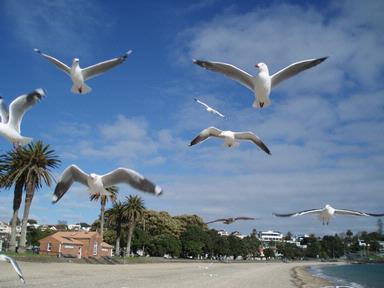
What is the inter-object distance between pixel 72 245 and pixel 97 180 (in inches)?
2132

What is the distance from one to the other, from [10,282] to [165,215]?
72878 mm

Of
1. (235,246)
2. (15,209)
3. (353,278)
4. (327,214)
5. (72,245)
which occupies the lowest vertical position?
(353,278)

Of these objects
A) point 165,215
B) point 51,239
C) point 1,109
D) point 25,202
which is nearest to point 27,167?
point 25,202

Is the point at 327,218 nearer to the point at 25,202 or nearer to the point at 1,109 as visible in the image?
the point at 1,109

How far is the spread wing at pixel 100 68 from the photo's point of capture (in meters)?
14.0

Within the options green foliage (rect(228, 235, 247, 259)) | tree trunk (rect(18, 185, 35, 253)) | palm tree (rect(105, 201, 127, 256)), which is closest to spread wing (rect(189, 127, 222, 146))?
tree trunk (rect(18, 185, 35, 253))

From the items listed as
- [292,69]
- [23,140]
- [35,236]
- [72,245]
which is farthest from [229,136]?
[35,236]

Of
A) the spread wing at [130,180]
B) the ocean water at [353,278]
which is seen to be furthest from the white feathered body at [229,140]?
the ocean water at [353,278]

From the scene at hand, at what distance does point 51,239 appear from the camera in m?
63.4

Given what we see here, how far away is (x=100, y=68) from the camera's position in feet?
46.6

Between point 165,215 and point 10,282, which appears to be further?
point 165,215

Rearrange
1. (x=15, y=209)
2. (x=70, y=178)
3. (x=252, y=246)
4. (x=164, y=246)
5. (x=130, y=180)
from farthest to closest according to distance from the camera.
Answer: (x=252, y=246), (x=164, y=246), (x=15, y=209), (x=70, y=178), (x=130, y=180)

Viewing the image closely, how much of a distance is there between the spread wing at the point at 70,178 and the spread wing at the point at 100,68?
10.3 ft

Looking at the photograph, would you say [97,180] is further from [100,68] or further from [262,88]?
[262,88]
